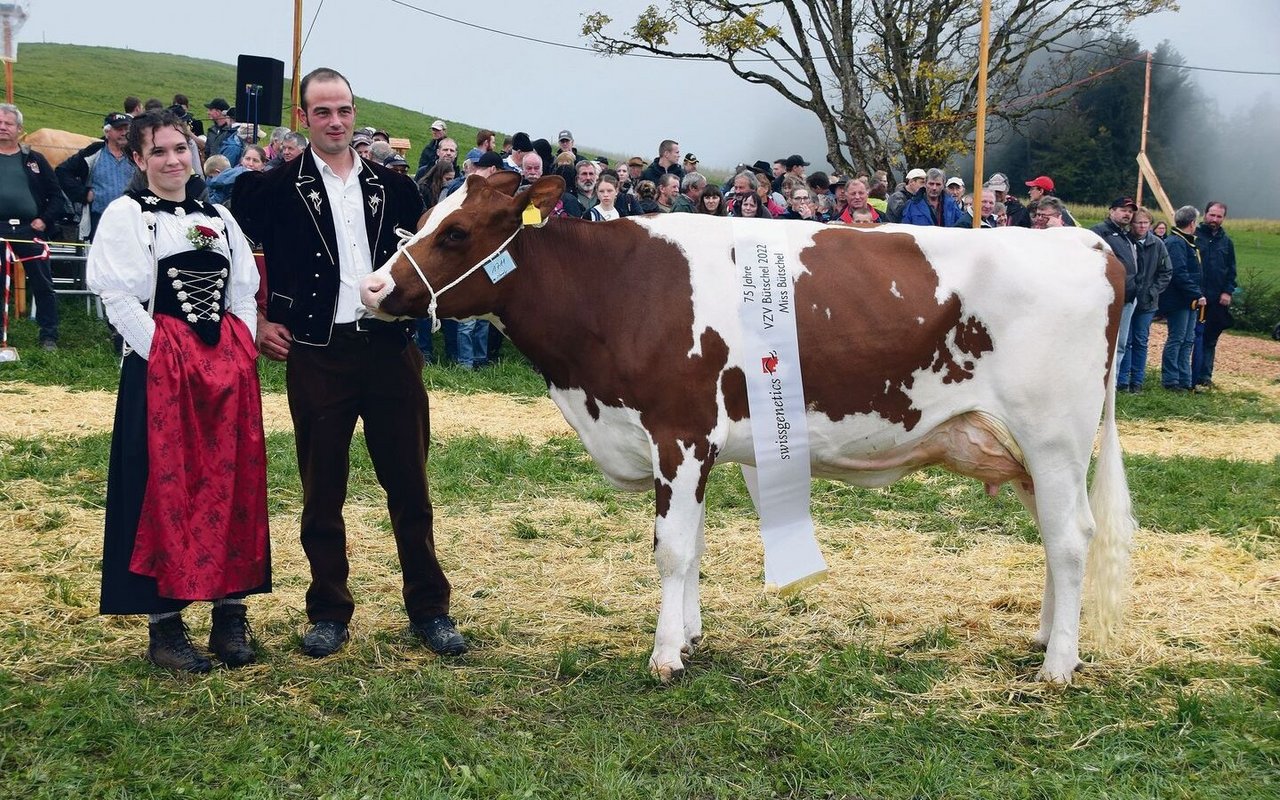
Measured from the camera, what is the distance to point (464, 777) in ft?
12.9

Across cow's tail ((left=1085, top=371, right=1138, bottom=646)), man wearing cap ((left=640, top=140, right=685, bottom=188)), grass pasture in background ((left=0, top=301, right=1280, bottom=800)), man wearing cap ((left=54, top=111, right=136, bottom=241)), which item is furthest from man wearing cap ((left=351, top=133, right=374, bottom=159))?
cow's tail ((left=1085, top=371, right=1138, bottom=646))

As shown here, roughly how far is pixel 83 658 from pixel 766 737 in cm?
307

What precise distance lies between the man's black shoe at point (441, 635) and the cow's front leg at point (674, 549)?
3.05 ft

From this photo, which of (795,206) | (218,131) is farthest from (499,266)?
(218,131)

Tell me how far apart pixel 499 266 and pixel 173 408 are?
4.93ft

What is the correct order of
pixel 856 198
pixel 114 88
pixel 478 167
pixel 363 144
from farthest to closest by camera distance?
pixel 114 88, pixel 856 198, pixel 478 167, pixel 363 144

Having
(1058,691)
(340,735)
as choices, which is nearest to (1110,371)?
(1058,691)

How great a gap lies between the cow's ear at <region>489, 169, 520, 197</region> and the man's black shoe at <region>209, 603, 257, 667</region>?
2.24 m

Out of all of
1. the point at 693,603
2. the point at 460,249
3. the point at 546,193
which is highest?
the point at 546,193

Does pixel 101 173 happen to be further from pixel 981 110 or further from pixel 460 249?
pixel 460 249

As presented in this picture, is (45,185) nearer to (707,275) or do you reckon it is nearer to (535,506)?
(535,506)

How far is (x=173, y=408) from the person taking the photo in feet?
15.6

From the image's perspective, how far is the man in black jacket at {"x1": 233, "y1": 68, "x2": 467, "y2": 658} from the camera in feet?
16.5

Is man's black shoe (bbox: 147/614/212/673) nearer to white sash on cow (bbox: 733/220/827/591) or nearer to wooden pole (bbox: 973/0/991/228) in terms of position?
white sash on cow (bbox: 733/220/827/591)
